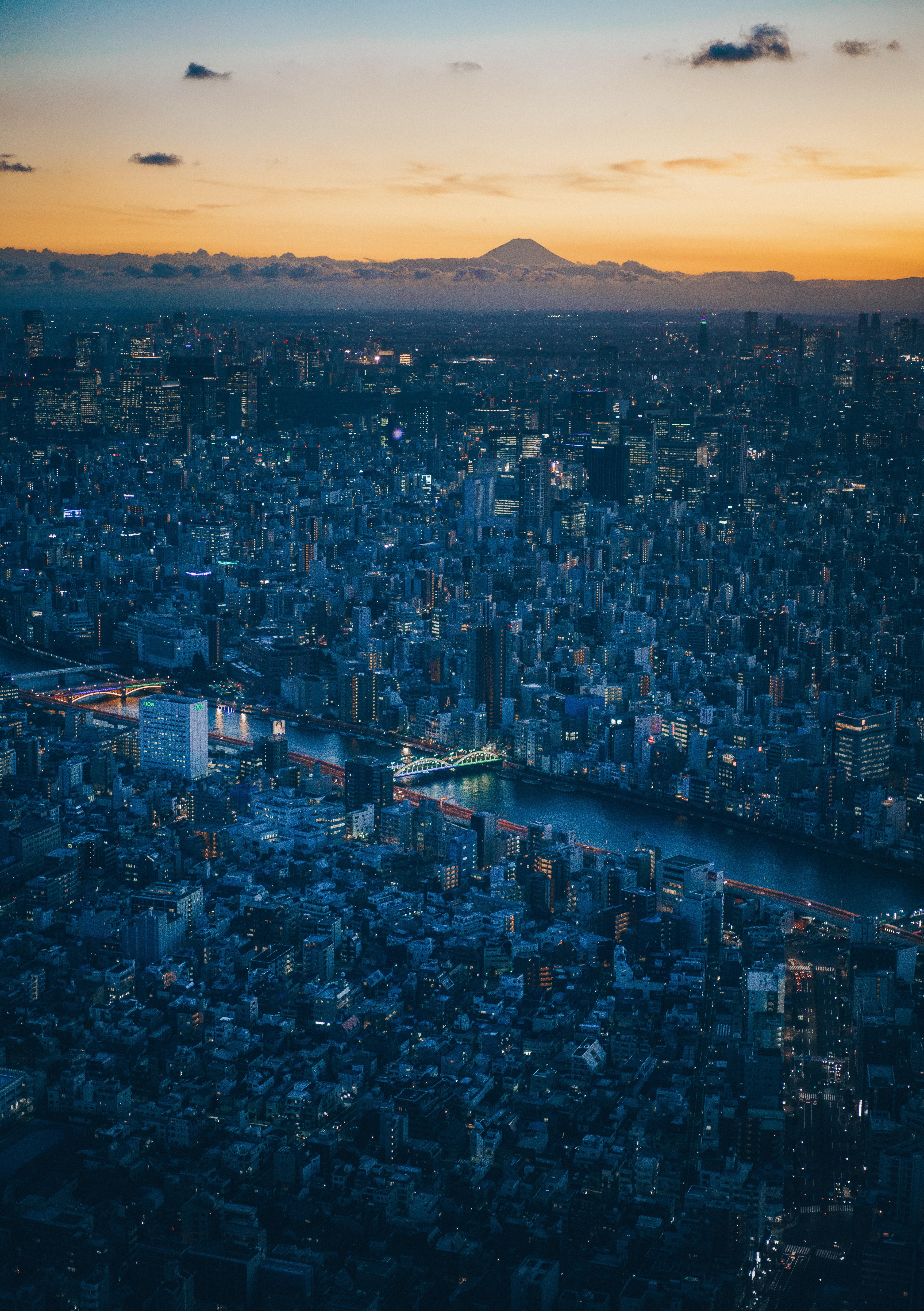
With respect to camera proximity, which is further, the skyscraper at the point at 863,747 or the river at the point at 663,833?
the skyscraper at the point at 863,747

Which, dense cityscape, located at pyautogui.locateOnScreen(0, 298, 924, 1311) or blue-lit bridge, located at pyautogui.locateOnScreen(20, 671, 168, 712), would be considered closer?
dense cityscape, located at pyautogui.locateOnScreen(0, 298, 924, 1311)

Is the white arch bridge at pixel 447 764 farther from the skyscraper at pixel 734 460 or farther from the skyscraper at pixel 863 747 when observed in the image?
the skyscraper at pixel 734 460

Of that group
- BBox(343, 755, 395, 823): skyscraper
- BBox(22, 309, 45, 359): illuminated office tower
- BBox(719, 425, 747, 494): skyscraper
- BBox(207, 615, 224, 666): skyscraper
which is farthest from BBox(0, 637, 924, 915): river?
BBox(719, 425, 747, 494): skyscraper

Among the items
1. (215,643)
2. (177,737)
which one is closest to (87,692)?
(215,643)

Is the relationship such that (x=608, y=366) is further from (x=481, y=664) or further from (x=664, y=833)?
(x=664, y=833)

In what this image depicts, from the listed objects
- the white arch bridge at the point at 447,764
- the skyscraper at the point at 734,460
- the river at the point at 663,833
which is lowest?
the river at the point at 663,833

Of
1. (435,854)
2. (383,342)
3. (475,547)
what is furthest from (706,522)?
(435,854)

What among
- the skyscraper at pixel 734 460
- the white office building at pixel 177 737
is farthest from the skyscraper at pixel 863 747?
the skyscraper at pixel 734 460

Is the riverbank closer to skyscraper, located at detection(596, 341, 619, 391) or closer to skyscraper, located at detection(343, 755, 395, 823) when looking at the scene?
skyscraper, located at detection(343, 755, 395, 823)
